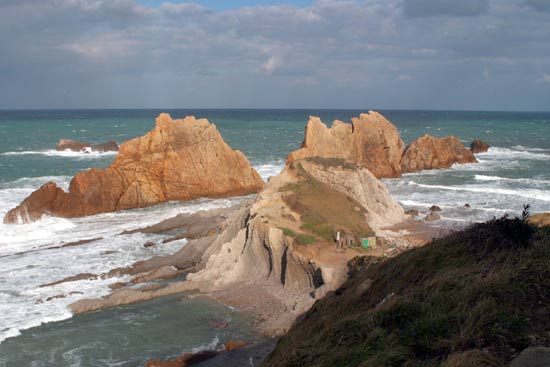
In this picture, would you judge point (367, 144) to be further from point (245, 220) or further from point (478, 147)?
point (245, 220)

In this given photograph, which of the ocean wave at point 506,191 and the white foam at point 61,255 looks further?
the ocean wave at point 506,191

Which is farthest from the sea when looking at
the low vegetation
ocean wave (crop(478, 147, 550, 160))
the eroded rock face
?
the low vegetation

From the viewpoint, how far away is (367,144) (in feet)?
181

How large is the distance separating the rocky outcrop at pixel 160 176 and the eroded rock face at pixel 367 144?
33.2 feet

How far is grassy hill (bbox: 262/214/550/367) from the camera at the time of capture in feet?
21.4

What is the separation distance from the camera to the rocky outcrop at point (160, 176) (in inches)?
1507

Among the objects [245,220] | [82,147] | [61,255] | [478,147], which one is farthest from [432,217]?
[82,147]

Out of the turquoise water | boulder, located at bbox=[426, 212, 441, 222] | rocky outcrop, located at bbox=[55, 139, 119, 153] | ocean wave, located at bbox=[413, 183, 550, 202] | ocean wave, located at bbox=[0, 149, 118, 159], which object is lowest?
the turquoise water

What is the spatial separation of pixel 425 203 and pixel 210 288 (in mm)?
22277

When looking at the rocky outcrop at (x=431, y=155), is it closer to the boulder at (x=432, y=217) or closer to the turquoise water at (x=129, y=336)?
the boulder at (x=432, y=217)

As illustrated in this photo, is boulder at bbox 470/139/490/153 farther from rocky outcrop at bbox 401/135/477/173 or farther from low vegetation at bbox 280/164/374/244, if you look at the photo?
low vegetation at bbox 280/164/374/244

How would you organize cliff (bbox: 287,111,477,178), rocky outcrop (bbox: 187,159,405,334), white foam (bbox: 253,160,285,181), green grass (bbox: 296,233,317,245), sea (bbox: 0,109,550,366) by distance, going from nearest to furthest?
sea (bbox: 0,109,550,366) → rocky outcrop (bbox: 187,159,405,334) → green grass (bbox: 296,233,317,245) → cliff (bbox: 287,111,477,178) → white foam (bbox: 253,160,285,181)

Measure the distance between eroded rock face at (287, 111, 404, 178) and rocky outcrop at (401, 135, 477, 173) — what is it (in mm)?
2299

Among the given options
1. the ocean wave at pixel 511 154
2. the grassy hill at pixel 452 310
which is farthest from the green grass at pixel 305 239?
the ocean wave at pixel 511 154
